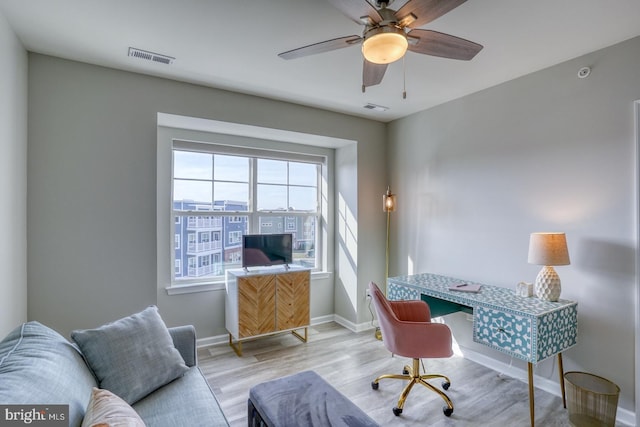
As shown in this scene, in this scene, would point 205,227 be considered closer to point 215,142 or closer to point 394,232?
point 215,142

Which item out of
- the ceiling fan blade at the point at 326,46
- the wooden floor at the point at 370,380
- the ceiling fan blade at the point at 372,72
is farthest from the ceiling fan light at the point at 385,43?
the wooden floor at the point at 370,380

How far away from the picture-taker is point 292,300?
3.69 metres

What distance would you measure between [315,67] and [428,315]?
7.49ft

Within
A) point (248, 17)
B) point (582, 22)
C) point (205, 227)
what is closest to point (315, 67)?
point (248, 17)

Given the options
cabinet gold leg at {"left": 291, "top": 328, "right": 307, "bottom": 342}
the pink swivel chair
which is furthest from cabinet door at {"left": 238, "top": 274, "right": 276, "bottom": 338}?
the pink swivel chair

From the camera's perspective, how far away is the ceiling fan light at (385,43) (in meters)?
1.56

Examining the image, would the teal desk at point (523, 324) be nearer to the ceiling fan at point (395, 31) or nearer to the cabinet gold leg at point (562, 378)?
the cabinet gold leg at point (562, 378)

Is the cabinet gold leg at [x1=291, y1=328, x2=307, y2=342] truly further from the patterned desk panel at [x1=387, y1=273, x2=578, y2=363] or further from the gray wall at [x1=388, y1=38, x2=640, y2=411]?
the patterned desk panel at [x1=387, y1=273, x2=578, y2=363]

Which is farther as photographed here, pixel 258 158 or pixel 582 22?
pixel 258 158

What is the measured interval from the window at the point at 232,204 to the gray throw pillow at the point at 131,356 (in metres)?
1.79

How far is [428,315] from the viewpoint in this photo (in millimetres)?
2787

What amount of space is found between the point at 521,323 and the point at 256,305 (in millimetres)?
2392

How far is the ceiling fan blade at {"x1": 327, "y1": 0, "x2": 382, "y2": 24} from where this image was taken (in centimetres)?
146

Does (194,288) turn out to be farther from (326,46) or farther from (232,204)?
(326,46)
